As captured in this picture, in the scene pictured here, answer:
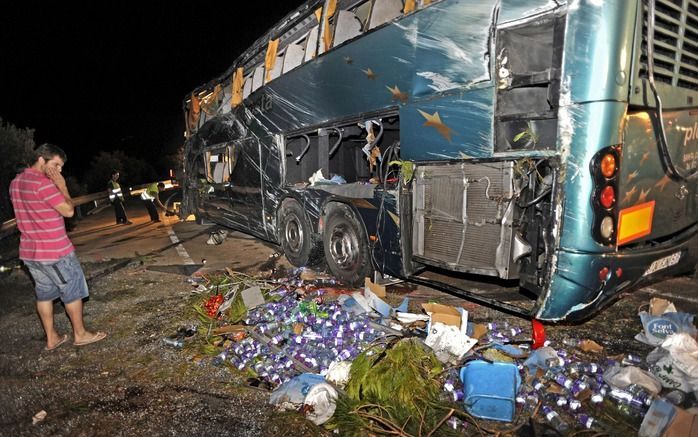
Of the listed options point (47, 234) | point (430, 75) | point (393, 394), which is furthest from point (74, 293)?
point (430, 75)

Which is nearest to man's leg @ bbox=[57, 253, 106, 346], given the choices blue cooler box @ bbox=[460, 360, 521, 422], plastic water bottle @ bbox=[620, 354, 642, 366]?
blue cooler box @ bbox=[460, 360, 521, 422]

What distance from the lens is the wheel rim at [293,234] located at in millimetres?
5895

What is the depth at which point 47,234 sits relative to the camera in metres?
3.54

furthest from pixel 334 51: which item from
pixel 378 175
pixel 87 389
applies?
pixel 87 389

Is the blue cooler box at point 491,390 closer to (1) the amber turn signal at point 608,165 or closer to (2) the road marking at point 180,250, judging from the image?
(1) the amber turn signal at point 608,165

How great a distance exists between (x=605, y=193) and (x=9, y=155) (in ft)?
47.2

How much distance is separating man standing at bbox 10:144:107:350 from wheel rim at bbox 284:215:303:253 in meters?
2.81

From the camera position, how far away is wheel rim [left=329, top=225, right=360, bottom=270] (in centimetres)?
485

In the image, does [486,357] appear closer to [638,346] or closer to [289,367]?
[638,346]

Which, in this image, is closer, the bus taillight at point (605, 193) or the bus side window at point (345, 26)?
the bus taillight at point (605, 193)

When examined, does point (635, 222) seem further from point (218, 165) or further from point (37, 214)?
point (218, 165)

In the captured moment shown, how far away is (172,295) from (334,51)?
370cm

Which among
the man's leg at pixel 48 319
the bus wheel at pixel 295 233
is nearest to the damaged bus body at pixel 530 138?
the bus wheel at pixel 295 233

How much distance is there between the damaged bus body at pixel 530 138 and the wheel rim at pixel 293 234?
1488 millimetres
